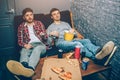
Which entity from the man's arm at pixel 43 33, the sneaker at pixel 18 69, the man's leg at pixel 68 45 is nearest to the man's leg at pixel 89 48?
the man's leg at pixel 68 45

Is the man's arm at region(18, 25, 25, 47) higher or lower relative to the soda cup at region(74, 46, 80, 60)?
higher

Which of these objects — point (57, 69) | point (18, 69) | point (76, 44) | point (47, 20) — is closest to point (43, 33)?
point (47, 20)

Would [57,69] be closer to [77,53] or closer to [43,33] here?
[77,53]

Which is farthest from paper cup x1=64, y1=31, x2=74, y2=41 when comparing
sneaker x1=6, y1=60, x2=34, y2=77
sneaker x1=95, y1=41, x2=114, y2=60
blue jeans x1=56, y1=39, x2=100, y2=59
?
sneaker x1=6, y1=60, x2=34, y2=77

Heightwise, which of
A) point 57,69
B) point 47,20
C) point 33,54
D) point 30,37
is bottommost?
point 57,69

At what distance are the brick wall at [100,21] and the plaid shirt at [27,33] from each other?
0.97m

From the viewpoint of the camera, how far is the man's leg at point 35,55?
240 centimetres

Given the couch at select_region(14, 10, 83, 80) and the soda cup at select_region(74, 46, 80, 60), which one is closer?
the soda cup at select_region(74, 46, 80, 60)

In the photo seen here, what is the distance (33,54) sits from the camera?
2.62 metres

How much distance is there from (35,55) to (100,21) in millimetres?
1363

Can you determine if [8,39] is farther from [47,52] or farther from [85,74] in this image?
[85,74]

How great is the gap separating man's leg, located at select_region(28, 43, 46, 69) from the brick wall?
1.10 metres

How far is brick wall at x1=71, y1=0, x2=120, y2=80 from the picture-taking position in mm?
2732

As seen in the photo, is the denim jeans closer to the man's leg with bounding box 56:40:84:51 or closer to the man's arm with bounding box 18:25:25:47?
the man's arm with bounding box 18:25:25:47
